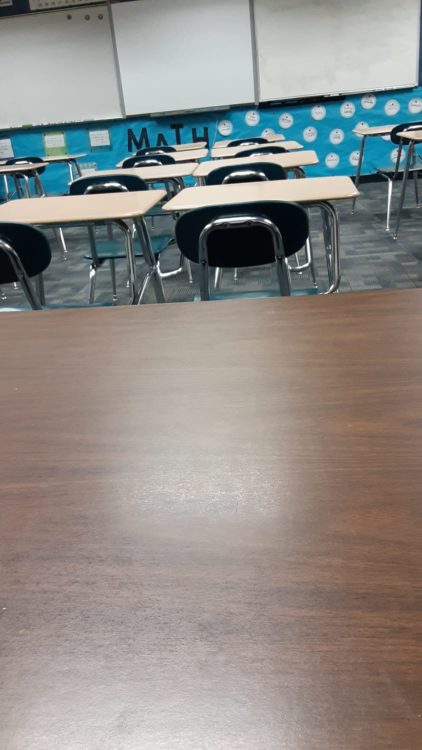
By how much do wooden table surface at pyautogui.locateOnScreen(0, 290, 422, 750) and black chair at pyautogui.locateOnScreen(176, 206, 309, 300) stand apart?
120cm

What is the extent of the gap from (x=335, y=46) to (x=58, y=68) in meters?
3.22

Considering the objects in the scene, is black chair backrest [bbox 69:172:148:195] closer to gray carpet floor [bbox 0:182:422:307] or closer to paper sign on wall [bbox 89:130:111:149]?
gray carpet floor [bbox 0:182:422:307]

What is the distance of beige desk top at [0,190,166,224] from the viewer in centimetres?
184

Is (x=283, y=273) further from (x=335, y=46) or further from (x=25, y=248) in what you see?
(x=335, y=46)

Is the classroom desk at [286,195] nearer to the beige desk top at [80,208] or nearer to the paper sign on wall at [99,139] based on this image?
the beige desk top at [80,208]

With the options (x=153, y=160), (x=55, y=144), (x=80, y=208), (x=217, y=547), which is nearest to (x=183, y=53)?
(x=55, y=144)

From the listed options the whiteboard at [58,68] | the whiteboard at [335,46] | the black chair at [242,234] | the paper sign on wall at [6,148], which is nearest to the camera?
the black chair at [242,234]

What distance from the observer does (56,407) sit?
1.47 feet

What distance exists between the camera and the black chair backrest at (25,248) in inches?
68.3

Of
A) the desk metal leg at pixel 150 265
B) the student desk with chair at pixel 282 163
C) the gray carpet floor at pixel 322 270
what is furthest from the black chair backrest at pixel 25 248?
the student desk with chair at pixel 282 163

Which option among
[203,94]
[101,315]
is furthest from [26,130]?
[101,315]

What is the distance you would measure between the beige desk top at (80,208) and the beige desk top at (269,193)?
12 cm

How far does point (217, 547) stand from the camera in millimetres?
291

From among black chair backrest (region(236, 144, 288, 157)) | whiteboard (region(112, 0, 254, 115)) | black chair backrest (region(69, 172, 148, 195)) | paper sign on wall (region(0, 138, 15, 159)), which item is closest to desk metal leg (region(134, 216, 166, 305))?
black chair backrest (region(69, 172, 148, 195))
